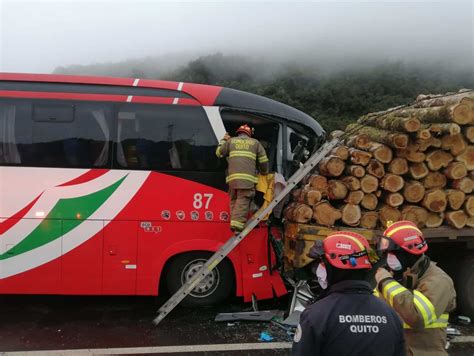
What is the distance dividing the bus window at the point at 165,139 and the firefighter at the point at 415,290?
3111mm

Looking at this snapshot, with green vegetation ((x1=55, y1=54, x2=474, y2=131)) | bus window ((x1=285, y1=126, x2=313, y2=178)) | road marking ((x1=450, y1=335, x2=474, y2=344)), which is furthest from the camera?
green vegetation ((x1=55, y1=54, x2=474, y2=131))

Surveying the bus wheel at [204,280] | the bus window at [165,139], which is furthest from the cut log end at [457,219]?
the bus window at [165,139]

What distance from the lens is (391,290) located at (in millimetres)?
2562

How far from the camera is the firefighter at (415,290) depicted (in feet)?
8.11

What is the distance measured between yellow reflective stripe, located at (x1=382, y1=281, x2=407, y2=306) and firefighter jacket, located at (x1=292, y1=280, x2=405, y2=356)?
0.54 m

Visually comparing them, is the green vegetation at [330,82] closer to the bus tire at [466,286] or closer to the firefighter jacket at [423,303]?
the bus tire at [466,286]

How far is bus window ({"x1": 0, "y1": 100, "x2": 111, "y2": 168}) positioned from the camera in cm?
536

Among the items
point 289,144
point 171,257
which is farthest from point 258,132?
point 171,257

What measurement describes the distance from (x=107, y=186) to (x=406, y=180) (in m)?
3.49

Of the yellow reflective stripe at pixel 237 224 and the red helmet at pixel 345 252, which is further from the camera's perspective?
the yellow reflective stripe at pixel 237 224

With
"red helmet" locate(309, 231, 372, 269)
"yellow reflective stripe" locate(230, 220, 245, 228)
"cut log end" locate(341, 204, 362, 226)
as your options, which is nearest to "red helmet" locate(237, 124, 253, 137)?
"yellow reflective stripe" locate(230, 220, 245, 228)

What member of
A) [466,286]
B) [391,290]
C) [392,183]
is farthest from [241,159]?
[466,286]

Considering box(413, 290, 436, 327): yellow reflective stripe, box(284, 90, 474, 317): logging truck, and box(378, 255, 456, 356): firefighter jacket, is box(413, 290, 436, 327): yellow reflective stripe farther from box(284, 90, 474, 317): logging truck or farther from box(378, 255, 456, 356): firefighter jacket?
box(284, 90, 474, 317): logging truck

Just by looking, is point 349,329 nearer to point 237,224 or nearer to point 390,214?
point 237,224
